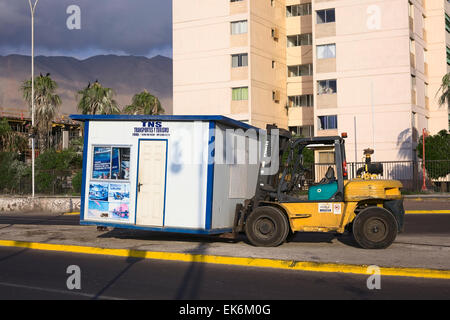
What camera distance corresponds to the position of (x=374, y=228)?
10688mm

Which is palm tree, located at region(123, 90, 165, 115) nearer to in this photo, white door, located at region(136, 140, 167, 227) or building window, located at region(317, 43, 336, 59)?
building window, located at region(317, 43, 336, 59)

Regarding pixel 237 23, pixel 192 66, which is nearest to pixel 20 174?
pixel 192 66

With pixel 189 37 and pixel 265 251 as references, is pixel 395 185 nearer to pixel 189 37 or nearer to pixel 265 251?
pixel 265 251

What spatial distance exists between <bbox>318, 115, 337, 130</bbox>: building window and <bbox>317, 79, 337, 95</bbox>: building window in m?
2.03

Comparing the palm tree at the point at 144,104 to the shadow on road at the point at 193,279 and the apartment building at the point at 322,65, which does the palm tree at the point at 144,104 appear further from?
the shadow on road at the point at 193,279

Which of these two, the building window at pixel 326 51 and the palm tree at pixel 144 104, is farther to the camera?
the palm tree at pixel 144 104

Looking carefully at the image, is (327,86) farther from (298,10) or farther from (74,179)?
(74,179)

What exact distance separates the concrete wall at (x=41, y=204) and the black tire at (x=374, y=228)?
57.8ft

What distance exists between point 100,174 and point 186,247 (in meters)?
2.84

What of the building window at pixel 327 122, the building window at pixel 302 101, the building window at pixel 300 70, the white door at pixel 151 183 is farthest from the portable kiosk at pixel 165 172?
the building window at pixel 300 70

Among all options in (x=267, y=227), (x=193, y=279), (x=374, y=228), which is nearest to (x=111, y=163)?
(x=267, y=227)

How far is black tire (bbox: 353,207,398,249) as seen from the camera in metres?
10.6

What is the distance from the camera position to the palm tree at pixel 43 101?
47.8 m

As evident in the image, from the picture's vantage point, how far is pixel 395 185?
10.8 m
